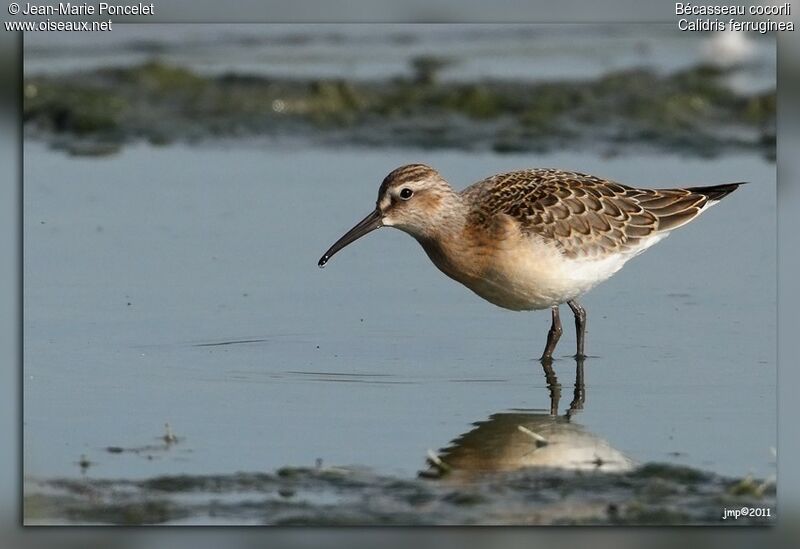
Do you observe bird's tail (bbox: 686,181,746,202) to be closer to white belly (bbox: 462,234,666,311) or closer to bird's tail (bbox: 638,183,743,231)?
bird's tail (bbox: 638,183,743,231)

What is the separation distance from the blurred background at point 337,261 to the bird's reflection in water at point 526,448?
0.43 feet

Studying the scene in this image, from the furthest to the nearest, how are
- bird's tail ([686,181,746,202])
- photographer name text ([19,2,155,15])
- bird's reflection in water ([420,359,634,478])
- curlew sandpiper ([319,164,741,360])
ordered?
bird's tail ([686,181,746,202])
curlew sandpiper ([319,164,741,360])
photographer name text ([19,2,155,15])
bird's reflection in water ([420,359,634,478])

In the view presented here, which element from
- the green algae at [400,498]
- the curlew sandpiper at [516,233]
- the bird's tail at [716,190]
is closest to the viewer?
the green algae at [400,498]

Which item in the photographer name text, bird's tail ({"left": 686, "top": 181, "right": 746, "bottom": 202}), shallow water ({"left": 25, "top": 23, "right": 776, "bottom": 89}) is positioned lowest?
bird's tail ({"left": 686, "top": 181, "right": 746, "bottom": 202})

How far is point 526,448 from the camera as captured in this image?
8.09m

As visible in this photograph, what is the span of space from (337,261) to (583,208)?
8.41 feet

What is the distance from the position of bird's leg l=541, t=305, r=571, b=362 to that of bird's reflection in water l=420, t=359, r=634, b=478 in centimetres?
124

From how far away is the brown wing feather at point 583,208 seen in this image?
32.7ft

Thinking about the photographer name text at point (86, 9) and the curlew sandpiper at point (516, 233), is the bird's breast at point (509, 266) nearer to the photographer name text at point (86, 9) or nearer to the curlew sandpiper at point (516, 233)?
the curlew sandpiper at point (516, 233)

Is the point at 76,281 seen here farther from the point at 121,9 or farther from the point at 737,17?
the point at 737,17

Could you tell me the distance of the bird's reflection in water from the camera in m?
7.81

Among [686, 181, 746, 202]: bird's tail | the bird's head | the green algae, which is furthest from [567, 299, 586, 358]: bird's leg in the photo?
the green algae

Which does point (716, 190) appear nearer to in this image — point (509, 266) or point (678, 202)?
point (678, 202)

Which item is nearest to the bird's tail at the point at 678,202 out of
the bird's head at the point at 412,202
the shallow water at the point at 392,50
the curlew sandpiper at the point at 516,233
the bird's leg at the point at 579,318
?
the curlew sandpiper at the point at 516,233
